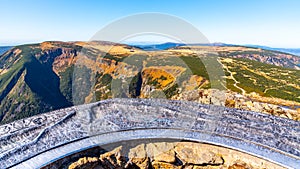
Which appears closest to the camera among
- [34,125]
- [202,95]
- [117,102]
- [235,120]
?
[34,125]

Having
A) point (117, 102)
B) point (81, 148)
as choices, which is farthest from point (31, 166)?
point (117, 102)

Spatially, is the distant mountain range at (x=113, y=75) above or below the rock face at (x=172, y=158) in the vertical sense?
below

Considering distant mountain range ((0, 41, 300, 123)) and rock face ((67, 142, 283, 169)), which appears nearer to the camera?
rock face ((67, 142, 283, 169))

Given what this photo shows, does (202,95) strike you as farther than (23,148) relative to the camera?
Yes

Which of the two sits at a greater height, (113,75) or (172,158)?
(172,158)

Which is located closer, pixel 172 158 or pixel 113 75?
pixel 172 158

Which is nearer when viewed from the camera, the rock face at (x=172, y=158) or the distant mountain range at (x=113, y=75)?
the rock face at (x=172, y=158)

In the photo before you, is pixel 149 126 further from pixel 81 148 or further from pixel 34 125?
pixel 34 125

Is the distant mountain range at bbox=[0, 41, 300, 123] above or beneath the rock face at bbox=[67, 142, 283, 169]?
beneath
